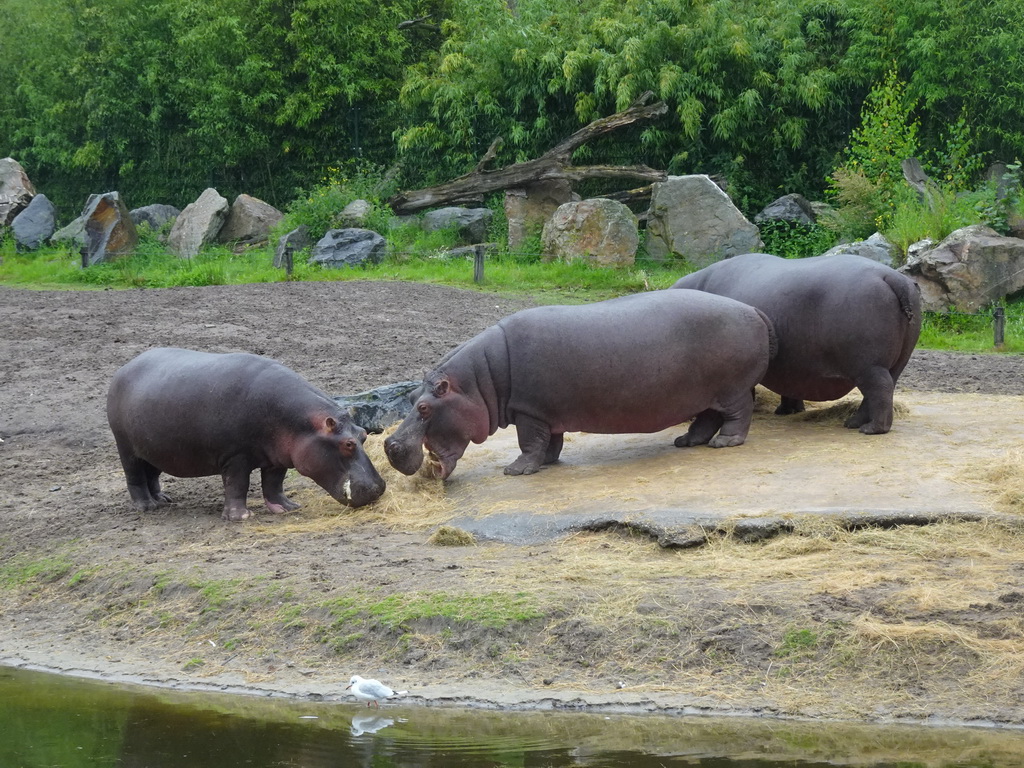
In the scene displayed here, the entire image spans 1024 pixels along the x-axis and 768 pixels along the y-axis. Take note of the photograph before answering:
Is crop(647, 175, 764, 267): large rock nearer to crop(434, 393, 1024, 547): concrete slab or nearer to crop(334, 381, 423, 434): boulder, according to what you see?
crop(434, 393, 1024, 547): concrete slab

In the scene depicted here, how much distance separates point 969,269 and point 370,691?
12.2 meters

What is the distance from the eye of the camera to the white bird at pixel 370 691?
5.47m

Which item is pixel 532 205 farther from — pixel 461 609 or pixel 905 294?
pixel 461 609

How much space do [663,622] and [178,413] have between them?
377 cm

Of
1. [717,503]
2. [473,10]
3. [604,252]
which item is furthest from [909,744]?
[473,10]

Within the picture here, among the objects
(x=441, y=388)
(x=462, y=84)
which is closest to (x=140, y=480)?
(x=441, y=388)

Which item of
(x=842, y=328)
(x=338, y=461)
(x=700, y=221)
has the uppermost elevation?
(x=842, y=328)

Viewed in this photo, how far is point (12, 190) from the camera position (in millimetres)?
26406

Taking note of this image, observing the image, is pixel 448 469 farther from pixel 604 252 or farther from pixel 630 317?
pixel 604 252

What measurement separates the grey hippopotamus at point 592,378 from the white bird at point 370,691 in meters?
2.93

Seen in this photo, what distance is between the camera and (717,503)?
7.21m

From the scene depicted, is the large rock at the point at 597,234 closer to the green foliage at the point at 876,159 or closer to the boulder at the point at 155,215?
the green foliage at the point at 876,159

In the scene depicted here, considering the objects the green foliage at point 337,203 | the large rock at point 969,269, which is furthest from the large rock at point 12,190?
the large rock at point 969,269

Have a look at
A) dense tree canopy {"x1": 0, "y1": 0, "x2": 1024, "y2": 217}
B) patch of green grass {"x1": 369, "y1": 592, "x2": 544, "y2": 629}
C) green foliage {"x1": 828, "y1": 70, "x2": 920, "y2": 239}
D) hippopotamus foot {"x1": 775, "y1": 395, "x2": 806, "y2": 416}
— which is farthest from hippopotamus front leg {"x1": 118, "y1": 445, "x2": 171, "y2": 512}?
dense tree canopy {"x1": 0, "y1": 0, "x2": 1024, "y2": 217}
